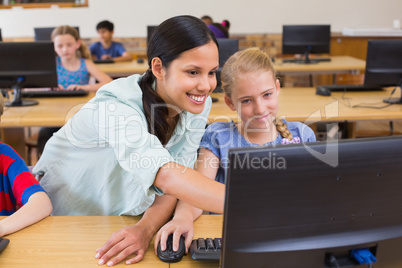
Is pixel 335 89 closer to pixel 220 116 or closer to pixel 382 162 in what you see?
pixel 220 116

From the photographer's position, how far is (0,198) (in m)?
1.42

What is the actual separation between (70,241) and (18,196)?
1.03 ft

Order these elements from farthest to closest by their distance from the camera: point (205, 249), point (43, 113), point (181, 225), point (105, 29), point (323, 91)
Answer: point (105, 29) < point (323, 91) < point (43, 113) < point (181, 225) < point (205, 249)

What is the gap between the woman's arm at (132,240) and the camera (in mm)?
1006

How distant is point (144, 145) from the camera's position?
1.04 m

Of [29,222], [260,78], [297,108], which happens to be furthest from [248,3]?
[29,222]

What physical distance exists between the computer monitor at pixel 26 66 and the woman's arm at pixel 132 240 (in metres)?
1.87

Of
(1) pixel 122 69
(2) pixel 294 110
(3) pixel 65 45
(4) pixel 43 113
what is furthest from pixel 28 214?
(1) pixel 122 69

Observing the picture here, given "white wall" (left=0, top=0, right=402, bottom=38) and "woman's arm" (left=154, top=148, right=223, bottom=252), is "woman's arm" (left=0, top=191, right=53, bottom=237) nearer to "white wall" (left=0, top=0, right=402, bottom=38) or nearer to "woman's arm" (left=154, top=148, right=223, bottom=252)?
"woman's arm" (left=154, top=148, right=223, bottom=252)

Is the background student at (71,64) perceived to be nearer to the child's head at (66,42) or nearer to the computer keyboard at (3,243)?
the child's head at (66,42)

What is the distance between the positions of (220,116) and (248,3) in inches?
157

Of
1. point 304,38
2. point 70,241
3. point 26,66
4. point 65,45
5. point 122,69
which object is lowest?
point 70,241

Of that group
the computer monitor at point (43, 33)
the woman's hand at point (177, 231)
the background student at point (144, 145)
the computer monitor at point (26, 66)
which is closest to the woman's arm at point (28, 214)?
the background student at point (144, 145)

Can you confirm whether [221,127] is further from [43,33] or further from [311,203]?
[43,33]
